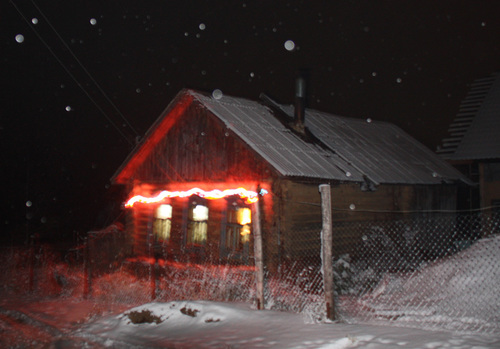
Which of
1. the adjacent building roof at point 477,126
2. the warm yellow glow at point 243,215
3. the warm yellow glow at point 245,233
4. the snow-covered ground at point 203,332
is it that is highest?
the adjacent building roof at point 477,126

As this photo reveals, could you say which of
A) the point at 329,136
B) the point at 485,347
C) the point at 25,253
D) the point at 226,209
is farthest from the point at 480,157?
the point at 25,253

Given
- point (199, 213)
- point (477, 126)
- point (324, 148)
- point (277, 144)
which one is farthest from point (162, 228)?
point (477, 126)

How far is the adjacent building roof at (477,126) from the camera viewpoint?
17.9 metres

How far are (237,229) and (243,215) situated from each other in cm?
47

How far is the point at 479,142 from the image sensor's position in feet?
59.9

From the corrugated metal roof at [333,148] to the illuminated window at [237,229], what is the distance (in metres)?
2.18

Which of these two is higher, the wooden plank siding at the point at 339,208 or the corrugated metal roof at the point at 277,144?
the corrugated metal roof at the point at 277,144

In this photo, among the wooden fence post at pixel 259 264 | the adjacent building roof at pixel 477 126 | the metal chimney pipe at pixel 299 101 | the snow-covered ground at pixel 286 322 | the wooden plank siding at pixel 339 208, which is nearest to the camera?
the snow-covered ground at pixel 286 322

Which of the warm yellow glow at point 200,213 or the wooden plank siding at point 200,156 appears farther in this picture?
the warm yellow glow at point 200,213

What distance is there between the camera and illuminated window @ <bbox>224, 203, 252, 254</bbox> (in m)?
13.4

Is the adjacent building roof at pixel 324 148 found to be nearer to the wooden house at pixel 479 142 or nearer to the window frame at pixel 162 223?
the wooden house at pixel 479 142

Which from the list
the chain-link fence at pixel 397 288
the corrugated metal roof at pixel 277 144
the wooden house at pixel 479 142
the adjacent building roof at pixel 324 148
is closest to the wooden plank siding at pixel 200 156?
the corrugated metal roof at pixel 277 144

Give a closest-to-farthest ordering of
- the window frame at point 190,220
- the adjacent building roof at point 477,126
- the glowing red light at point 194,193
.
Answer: the glowing red light at point 194,193
the window frame at point 190,220
the adjacent building roof at point 477,126

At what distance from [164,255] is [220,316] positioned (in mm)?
7492
